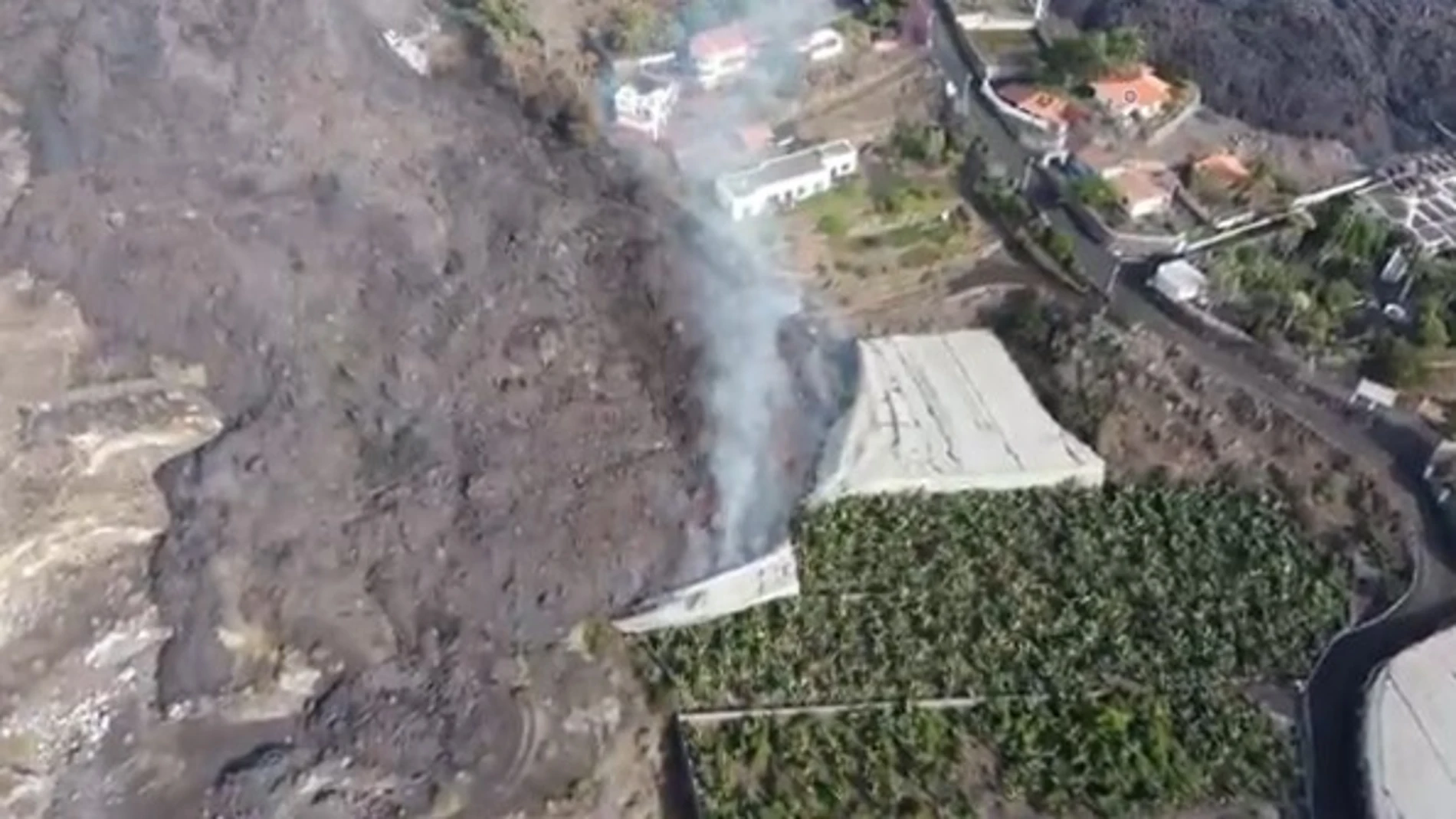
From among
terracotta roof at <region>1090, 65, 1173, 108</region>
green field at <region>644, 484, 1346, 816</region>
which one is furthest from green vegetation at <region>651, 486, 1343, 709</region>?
terracotta roof at <region>1090, 65, 1173, 108</region>

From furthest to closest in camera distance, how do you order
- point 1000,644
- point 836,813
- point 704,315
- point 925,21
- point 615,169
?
point 925,21 < point 615,169 < point 704,315 < point 1000,644 < point 836,813

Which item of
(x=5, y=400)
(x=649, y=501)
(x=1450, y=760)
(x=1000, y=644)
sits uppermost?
(x=5, y=400)

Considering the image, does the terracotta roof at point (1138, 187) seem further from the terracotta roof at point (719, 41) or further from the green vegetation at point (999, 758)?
the green vegetation at point (999, 758)

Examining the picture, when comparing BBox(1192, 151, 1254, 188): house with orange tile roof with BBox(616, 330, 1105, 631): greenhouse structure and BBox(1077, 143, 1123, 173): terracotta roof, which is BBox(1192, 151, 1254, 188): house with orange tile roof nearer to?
BBox(1077, 143, 1123, 173): terracotta roof

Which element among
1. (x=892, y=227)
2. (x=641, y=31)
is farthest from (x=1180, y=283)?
(x=641, y=31)

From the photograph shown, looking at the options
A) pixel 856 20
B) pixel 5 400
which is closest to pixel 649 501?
pixel 5 400

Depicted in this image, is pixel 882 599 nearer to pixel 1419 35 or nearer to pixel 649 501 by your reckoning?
pixel 649 501

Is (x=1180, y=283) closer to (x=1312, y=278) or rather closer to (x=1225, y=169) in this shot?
(x=1312, y=278)
